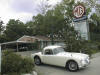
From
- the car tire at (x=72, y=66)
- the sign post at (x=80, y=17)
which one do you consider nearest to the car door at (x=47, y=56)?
the car tire at (x=72, y=66)

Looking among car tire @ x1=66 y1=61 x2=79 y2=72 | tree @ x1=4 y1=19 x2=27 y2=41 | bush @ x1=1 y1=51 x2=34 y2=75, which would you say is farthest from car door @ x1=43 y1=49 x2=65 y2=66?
tree @ x1=4 y1=19 x2=27 y2=41

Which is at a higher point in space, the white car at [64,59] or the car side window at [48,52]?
the car side window at [48,52]

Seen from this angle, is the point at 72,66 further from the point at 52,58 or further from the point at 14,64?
the point at 14,64

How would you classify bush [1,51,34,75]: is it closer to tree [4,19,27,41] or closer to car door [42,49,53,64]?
car door [42,49,53,64]

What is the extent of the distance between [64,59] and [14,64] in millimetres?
3272

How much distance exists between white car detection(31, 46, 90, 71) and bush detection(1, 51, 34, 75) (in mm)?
2079

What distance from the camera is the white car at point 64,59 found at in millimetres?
7603

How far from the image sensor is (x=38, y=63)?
987 cm

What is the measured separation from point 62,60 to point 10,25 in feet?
134

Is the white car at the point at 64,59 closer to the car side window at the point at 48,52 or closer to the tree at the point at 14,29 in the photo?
the car side window at the point at 48,52

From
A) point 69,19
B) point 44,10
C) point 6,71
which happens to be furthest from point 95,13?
point 6,71

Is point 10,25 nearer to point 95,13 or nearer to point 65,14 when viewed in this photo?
point 65,14

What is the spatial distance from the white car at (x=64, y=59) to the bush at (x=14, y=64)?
2.08 m

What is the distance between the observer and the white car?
760 centimetres
